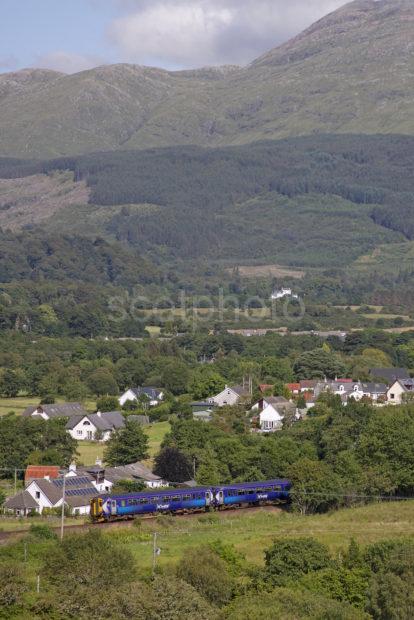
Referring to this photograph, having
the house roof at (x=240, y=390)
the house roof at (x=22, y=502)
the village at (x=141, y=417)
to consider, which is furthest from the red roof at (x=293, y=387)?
the house roof at (x=22, y=502)

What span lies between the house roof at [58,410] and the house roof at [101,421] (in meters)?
1.93

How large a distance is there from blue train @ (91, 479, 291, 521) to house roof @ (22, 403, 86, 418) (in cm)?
2614

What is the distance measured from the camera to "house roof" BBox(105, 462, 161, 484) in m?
58.7

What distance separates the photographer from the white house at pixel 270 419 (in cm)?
7469

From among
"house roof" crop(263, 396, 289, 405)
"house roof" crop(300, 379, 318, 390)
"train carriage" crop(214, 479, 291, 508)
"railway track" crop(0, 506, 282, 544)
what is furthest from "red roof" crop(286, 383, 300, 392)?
"railway track" crop(0, 506, 282, 544)

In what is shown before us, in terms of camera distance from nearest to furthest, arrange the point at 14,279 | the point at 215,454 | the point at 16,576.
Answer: the point at 16,576, the point at 215,454, the point at 14,279

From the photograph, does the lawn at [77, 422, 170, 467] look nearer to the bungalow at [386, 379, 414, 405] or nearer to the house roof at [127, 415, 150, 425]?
the house roof at [127, 415, 150, 425]

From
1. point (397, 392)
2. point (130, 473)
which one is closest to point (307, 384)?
point (397, 392)

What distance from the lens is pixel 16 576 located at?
35469 mm

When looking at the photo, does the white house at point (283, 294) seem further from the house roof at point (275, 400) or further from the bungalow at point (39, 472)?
the bungalow at point (39, 472)

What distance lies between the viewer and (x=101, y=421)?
77000mm

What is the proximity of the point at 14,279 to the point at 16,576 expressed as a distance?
545ft

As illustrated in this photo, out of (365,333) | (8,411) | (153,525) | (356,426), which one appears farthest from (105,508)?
(365,333)

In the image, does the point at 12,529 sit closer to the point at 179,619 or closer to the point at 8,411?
the point at 179,619
